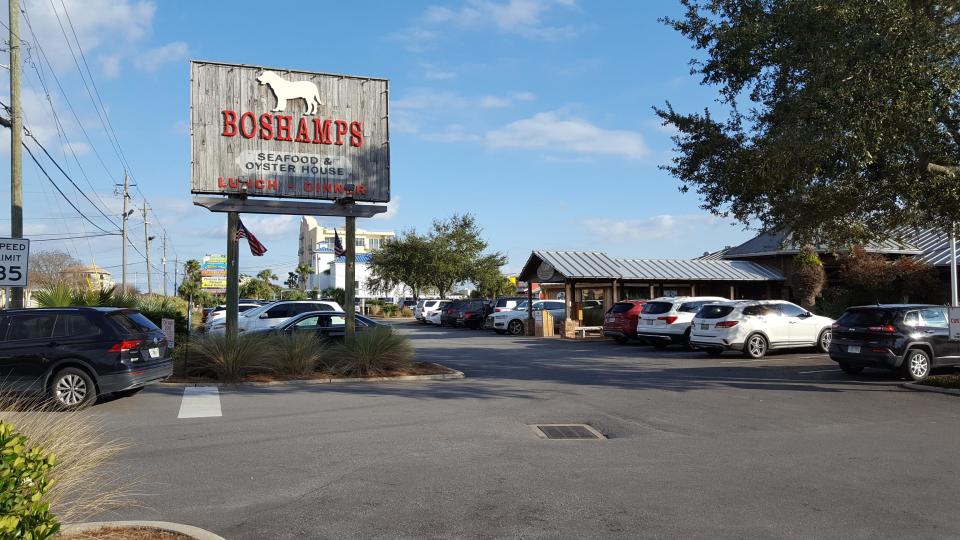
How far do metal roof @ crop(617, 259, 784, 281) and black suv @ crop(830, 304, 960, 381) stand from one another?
16.8 metres

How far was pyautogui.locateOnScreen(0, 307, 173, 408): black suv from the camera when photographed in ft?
39.0

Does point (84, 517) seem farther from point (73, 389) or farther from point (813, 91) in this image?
point (813, 91)

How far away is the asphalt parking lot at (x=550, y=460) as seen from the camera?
6.08 m

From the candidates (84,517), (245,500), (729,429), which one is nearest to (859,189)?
(729,429)

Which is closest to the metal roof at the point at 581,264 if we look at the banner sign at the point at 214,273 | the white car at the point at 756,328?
the white car at the point at 756,328

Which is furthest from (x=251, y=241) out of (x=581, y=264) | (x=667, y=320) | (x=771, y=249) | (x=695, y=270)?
(x=771, y=249)

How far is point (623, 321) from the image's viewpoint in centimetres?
2644

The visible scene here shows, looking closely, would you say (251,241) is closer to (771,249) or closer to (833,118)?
(833,118)

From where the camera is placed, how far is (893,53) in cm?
1185

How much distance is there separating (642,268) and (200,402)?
23865 mm

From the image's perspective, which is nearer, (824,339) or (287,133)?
(287,133)

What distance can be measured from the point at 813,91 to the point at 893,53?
4.10 ft

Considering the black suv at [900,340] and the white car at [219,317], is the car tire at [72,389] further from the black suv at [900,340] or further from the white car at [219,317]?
the white car at [219,317]

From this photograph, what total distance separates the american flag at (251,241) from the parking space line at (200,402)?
453cm
